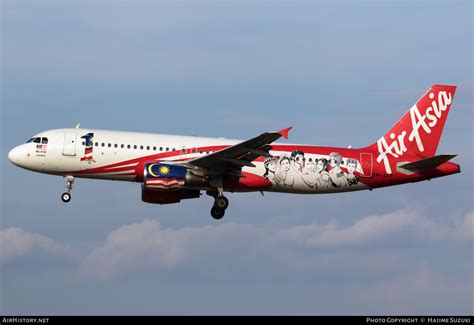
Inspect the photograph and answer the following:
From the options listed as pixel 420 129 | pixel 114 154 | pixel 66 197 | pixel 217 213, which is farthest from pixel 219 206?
pixel 420 129

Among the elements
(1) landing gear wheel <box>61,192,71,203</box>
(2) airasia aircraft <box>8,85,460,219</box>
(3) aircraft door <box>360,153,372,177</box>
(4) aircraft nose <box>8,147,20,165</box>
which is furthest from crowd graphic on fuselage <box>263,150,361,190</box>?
(4) aircraft nose <box>8,147,20,165</box>

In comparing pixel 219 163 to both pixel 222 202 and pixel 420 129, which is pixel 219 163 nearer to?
pixel 222 202

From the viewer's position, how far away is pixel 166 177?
52.2 m

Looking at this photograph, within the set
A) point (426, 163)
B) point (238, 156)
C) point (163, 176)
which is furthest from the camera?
point (426, 163)

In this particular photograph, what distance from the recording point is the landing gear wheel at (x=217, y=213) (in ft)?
180

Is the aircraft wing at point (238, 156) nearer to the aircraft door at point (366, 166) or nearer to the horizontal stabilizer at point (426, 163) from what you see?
the aircraft door at point (366, 166)

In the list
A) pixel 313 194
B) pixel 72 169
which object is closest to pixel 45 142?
pixel 72 169

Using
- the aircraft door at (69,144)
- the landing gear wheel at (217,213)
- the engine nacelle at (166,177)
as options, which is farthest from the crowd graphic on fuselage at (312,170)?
the aircraft door at (69,144)

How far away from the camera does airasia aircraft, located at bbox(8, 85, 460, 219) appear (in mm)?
52812

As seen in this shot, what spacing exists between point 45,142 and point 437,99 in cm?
2242

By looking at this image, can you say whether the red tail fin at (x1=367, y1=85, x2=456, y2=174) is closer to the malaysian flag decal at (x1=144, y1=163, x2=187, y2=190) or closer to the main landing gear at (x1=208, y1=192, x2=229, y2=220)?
the main landing gear at (x1=208, y1=192, x2=229, y2=220)

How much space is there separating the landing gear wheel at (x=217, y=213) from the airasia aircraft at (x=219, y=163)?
0.06 metres

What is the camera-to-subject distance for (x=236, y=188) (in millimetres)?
54469

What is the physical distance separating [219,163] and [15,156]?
36.8 ft
